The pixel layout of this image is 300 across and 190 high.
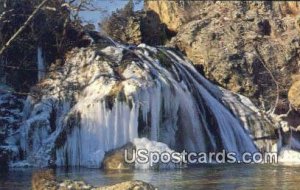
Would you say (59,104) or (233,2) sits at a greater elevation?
(233,2)

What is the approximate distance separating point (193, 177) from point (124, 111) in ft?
16.2

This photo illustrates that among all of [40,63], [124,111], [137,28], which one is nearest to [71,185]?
[124,111]

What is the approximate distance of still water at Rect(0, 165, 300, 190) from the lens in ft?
41.2

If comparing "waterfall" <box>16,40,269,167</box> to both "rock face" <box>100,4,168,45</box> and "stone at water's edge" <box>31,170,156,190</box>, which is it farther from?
"stone at water's edge" <box>31,170,156,190</box>

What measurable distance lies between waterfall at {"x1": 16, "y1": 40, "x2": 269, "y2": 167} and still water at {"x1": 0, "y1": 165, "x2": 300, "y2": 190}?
1701mm

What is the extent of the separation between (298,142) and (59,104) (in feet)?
32.7

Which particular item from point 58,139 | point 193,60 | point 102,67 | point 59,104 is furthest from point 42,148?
point 193,60

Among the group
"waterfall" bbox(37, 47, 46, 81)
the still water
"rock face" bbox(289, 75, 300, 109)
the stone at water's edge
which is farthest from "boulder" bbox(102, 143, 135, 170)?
"rock face" bbox(289, 75, 300, 109)

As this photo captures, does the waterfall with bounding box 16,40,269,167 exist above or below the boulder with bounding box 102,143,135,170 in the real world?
above

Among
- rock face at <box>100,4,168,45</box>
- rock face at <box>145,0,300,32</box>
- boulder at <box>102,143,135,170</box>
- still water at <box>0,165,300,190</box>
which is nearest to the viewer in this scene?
still water at <box>0,165,300,190</box>

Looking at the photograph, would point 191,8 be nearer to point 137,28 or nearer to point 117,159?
point 137,28

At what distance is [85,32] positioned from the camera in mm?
24141

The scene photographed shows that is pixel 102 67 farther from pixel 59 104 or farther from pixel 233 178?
pixel 233 178

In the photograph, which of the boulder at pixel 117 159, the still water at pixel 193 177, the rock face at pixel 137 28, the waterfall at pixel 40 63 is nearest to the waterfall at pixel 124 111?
the waterfall at pixel 40 63
